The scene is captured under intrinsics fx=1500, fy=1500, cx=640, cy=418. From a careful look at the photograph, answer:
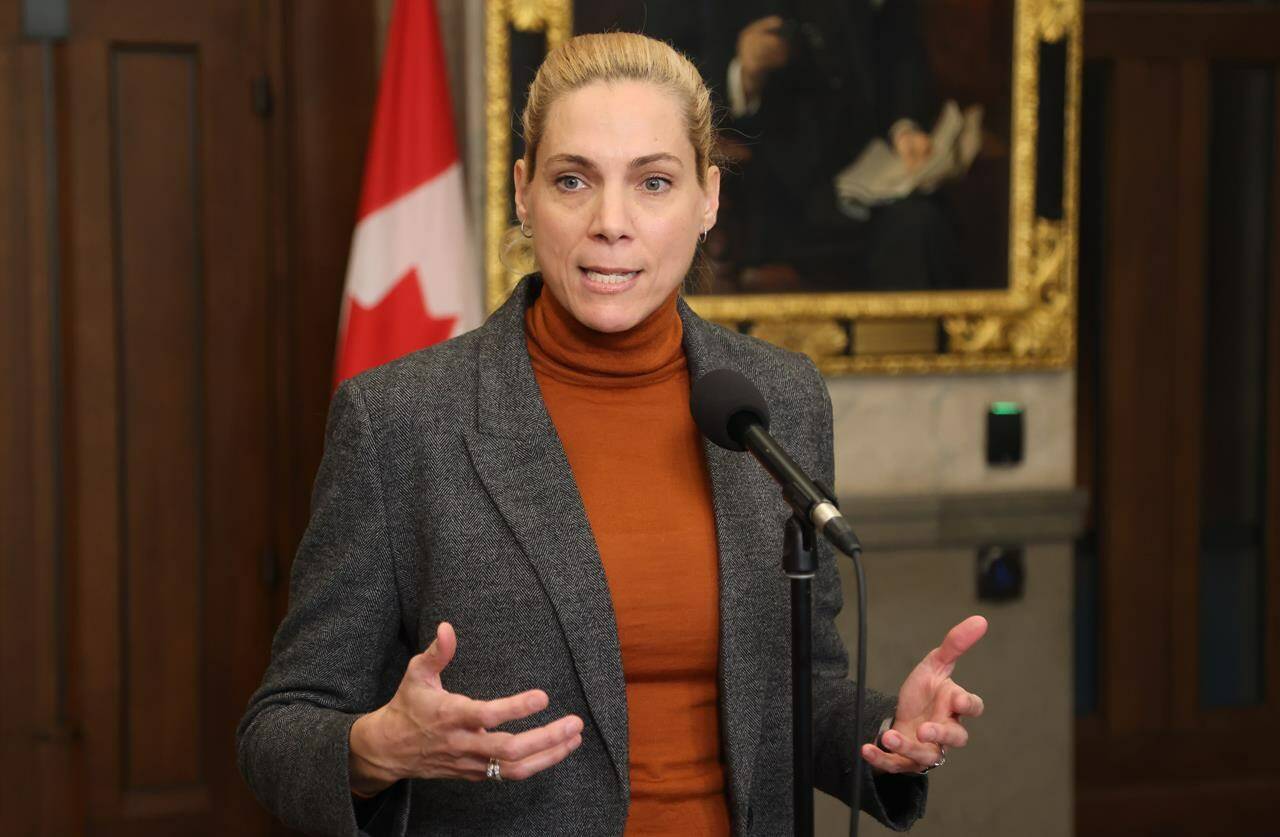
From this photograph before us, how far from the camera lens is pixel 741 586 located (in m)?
1.71

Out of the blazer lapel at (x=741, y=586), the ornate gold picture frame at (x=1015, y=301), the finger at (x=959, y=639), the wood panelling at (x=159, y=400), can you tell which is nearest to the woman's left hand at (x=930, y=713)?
the finger at (x=959, y=639)

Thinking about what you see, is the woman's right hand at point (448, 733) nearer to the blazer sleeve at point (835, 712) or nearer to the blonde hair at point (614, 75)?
the blazer sleeve at point (835, 712)

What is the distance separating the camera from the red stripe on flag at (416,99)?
11.4 feet

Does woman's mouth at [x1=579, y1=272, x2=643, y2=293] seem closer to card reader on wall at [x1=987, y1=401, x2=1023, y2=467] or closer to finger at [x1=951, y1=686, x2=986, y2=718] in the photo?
finger at [x1=951, y1=686, x2=986, y2=718]

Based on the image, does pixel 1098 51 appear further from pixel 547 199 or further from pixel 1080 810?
pixel 547 199

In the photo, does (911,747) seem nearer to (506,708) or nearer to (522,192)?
(506,708)

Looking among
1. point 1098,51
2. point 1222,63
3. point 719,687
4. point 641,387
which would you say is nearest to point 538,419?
point 641,387

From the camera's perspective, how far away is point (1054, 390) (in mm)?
3938

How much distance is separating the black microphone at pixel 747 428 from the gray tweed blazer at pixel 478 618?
0.23 m

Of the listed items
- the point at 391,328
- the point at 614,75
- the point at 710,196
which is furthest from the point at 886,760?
the point at 391,328

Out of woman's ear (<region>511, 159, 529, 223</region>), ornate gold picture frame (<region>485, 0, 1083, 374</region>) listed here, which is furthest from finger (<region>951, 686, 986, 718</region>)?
ornate gold picture frame (<region>485, 0, 1083, 374</region>)

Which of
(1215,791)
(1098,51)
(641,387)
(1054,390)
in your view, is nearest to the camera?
(641,387)

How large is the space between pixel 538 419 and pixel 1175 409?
337 centimetres

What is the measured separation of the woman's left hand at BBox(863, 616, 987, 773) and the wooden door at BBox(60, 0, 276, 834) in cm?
270
